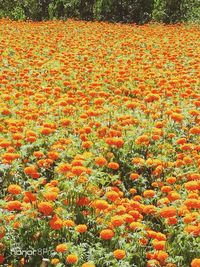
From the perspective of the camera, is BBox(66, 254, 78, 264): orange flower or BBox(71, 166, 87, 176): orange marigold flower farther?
BBox(71, 166, 87, 176): orange marigold flower

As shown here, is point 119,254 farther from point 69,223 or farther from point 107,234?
point 69,223

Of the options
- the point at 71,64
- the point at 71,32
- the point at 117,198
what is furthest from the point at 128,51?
the point at 117,198

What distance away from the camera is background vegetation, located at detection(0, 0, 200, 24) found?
20.5 meters

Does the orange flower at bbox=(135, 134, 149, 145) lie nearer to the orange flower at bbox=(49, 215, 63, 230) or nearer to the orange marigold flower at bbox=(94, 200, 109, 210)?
the orange marigold flower at bbox=(94, 200, 109, 210)

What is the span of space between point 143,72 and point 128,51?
290cm

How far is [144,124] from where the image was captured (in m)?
5.89

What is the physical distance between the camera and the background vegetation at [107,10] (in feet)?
67.3

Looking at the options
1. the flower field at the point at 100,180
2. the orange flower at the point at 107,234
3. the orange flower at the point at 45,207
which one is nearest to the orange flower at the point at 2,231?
the flower field at the point at 100,180

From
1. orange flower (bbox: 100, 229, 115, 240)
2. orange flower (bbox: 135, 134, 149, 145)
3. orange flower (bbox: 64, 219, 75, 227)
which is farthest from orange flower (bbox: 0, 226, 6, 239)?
orange flower (bbox: 135, 134, 149, 145)

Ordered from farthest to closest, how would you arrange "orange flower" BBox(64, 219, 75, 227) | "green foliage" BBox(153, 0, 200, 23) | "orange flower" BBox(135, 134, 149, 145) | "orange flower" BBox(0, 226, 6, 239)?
"green foliage" BBox(153, 0, 200, 23) → "orange flower" BBox(135, 134, 149, 145) → "orange flower" BBox(64, 219, 75, 227) → "orange flower" BBox(0, 226, 6, 239)

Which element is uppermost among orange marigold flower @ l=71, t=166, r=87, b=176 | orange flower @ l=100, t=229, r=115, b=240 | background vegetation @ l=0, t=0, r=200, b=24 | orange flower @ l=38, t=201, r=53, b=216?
background vegetation @ l=0, t=0, r=200, b=24

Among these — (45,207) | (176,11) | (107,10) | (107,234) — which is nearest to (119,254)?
(107,234)

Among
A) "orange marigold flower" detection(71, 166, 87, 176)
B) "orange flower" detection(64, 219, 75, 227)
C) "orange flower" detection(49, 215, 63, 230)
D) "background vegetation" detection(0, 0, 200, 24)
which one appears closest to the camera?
"orange flower" detection(49, 215, 63, 230)

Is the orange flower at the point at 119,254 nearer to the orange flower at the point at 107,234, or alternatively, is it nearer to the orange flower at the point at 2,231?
the orange flower at the point at 107,234
